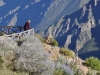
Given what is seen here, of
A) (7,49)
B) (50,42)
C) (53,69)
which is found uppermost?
(50,42)

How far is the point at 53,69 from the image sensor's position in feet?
52.1

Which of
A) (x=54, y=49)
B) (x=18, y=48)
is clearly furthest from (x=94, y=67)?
(x=18, y=48)

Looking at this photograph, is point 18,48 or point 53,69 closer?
point 53,69

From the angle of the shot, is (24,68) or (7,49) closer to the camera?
(24,68)

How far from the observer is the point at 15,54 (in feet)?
54.7

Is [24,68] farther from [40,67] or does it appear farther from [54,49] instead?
[54,49]

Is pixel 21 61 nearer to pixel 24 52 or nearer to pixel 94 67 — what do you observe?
pixel 24 52

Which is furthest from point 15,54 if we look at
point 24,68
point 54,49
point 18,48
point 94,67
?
point 94,67

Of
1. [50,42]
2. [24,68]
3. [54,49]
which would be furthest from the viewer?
[50,42]

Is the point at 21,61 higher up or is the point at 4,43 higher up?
the point at 4,43

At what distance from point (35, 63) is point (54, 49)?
8.30 m

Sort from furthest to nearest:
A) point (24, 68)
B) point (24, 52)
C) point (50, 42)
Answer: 1. point (50, 42)
2. point (24, 52)
3. point (24, 68)

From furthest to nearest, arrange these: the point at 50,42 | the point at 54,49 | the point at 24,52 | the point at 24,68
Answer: the point at 50,42
the point at 54,49
the point at 24,52
the point at 24,68

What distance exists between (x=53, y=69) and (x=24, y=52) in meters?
1.63
